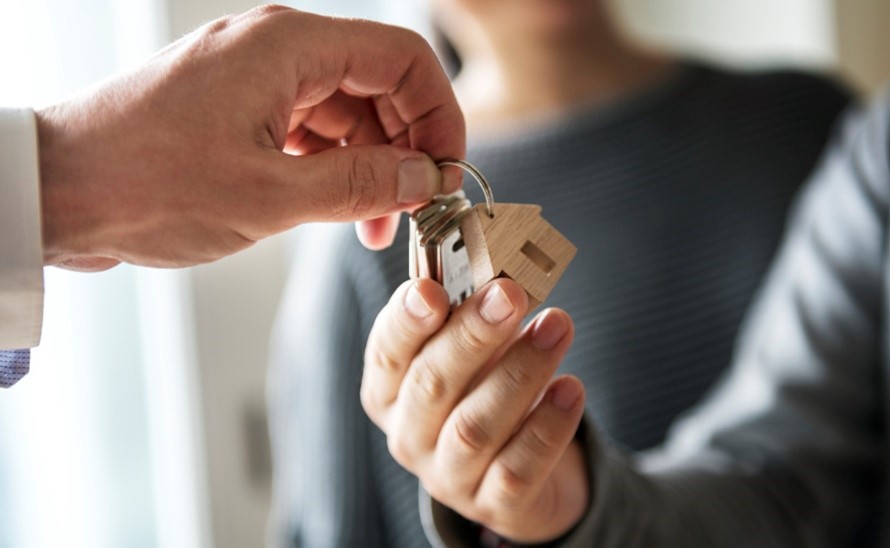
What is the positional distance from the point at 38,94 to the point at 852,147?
30.2 inches

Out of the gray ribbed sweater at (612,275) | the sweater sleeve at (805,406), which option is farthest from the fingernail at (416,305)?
the gray ribbed sweater at (612,275)

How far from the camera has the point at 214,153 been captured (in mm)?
438

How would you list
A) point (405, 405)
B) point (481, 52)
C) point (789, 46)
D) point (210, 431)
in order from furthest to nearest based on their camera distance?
point (789, 46) → point (210, 431) → point (481, 52) → point (405, 405)

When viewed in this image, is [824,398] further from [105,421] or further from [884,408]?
[105,421]

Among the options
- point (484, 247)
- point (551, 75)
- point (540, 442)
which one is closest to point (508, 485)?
point (540, 442)

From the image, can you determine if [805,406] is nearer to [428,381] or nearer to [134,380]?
[428,381]

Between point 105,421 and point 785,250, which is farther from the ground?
point 785,250

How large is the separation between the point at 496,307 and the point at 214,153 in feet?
0.45

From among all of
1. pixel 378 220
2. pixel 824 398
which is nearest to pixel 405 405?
pixel 378 220

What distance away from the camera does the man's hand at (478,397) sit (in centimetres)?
48

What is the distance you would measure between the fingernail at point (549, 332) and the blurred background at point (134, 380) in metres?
0.62

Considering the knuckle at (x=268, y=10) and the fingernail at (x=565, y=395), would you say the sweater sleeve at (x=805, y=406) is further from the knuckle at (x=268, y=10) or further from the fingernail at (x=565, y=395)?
the knuckle at (x=268, y=10)

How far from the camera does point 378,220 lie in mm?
568

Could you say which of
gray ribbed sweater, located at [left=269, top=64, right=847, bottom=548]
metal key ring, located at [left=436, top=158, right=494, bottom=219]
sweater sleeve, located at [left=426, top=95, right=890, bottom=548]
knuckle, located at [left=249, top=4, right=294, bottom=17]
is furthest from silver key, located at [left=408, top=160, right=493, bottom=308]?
gray ribbed sweater, located at [left=269, top=64, right=847, bottom=548]
